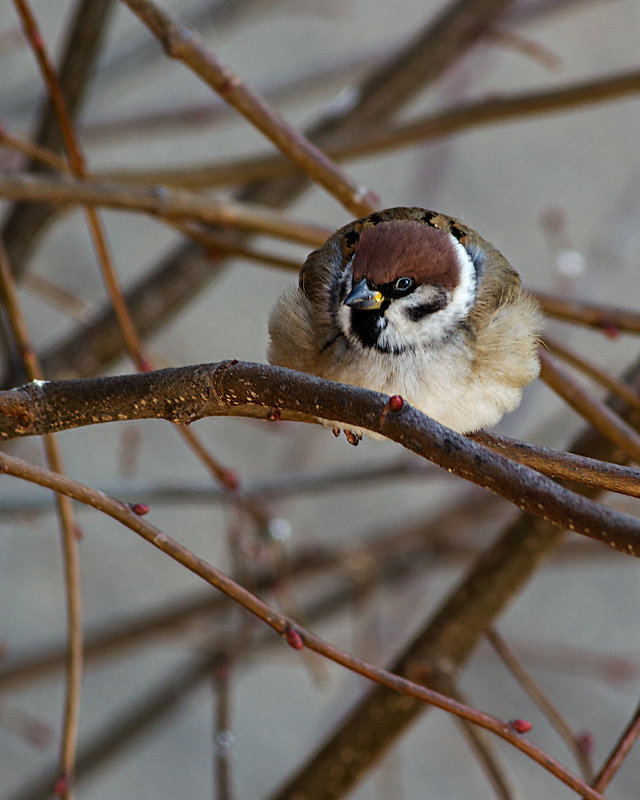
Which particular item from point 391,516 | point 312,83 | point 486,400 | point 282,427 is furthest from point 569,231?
point 486,400

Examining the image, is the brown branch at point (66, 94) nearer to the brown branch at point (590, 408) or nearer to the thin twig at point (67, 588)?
the thin twig at point (67, 588)

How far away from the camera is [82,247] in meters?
3.55

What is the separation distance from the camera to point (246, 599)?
0.85 metres

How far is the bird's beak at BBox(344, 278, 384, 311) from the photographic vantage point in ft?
3.79

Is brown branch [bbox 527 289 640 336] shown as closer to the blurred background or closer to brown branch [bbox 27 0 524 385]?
brown branch [bbox 27 0 524 385]

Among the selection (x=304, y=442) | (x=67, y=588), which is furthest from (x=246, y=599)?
(x=304, y=442)

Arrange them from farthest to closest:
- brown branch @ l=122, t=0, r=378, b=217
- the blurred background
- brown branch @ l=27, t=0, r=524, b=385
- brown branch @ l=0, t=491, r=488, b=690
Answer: the blurred background < brown branch @ l=0, t=491, r=488, b=690 < brown branch @ l=27, t=0, r=524, b=385 < brown branch @ l=122, t=0, r=378, b=217

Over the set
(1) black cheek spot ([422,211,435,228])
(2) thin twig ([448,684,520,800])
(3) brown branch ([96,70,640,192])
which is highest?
(3) brown branch ([96,70,640,192])

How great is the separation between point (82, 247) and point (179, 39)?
242cm

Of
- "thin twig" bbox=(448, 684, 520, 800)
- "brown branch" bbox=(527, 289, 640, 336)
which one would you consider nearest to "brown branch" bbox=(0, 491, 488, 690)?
"thin twig" bbox=(448, 684, 520, 800)

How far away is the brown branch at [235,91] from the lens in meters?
1.23

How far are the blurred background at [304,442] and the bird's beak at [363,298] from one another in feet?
3.92

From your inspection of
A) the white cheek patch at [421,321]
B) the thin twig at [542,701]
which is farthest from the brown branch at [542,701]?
the white cheek patch at [421,321]

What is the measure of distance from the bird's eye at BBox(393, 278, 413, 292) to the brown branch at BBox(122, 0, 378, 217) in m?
0.19
